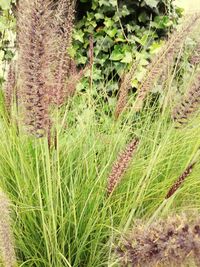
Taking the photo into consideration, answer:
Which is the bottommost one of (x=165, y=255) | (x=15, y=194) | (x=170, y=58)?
(x=15, y=194)

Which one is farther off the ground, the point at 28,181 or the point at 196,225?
the point at 196,225

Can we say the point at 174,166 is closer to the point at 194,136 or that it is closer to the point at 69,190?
A: the point at 194,136

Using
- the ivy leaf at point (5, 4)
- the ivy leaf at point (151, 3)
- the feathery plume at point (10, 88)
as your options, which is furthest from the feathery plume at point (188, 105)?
the ivy leaf at point (5, 4)

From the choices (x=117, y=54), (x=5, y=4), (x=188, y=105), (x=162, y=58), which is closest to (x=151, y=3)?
(x=117, y=54)

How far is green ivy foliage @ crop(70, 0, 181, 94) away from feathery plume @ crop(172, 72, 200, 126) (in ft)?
5.60

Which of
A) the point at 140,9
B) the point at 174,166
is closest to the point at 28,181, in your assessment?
the point at 174,166

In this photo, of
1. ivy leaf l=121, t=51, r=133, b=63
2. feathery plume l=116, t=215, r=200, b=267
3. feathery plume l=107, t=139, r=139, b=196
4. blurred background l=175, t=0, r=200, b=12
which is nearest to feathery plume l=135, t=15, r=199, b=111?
feathery plume l=107, t=139, r=139, b=196

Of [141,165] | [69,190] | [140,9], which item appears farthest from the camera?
[140,9]

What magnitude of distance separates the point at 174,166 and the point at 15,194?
26.4 inches

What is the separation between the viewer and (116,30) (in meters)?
3.63

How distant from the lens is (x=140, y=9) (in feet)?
12.5

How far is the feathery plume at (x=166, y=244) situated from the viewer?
47.1 inches

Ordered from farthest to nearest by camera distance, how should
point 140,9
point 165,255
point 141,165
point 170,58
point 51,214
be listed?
1. point 140,9
2. point 141,165
3. point 170,58
4. point 51,214
5. point 165,255

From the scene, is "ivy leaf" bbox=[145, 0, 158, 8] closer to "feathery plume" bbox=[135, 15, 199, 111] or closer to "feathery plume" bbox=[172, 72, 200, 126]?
"feathery plume" bbox=[135, 15, 199, 111]
